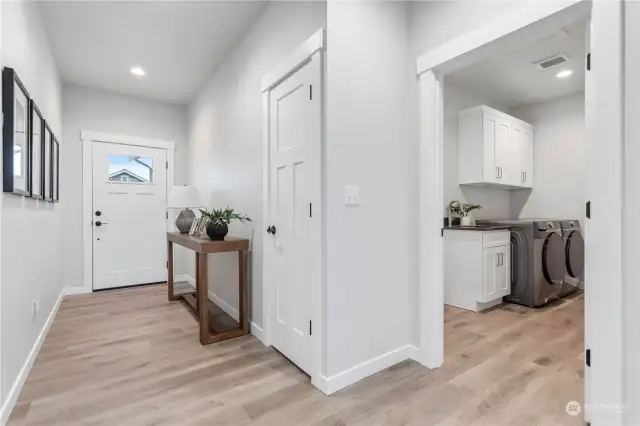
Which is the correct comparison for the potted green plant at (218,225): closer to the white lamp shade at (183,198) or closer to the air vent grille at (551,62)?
the white lamp shade at (183,198)

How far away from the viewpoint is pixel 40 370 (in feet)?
6.88

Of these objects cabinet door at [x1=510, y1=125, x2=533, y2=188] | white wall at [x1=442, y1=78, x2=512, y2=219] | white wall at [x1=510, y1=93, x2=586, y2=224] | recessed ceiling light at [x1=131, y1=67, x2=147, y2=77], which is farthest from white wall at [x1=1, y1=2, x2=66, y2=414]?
white wall at [x1=510, y1=93, x2=586, y2=224]

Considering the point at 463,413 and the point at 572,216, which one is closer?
the point at 463,413

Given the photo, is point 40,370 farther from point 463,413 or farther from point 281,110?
point 463,413

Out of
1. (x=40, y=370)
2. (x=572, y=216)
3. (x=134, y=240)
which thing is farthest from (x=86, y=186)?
(x=572, y=216)

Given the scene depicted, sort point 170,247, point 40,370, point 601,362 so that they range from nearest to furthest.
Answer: point 601,362, point 40,370, point 170,247

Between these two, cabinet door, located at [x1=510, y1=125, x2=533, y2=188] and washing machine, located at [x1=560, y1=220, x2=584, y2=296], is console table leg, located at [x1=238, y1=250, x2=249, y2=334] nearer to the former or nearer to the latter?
washing machine, located at [x1=560, y1=220, x2=584, y2=296]

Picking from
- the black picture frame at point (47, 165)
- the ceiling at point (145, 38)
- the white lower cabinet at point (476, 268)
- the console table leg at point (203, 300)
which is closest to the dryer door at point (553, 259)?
the white lower cabinet at point (476, 268)

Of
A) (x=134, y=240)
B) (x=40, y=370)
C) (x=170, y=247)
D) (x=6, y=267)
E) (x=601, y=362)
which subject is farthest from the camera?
(x=134, y=240)

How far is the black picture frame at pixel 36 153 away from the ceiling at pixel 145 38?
92 cm

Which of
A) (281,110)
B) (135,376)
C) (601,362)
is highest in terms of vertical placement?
(281,110)

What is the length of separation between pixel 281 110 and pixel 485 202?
330 centimetres

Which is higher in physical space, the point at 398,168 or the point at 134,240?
the point at 398,168

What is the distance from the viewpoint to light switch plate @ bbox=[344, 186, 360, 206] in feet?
6.33
